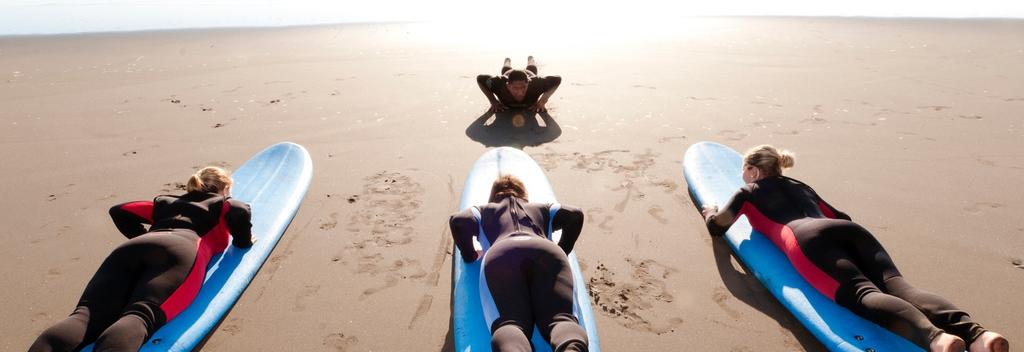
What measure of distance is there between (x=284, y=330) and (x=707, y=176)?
385cm

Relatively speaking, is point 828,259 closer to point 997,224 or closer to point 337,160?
point 997,224

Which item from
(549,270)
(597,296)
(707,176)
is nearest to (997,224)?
(707,176)

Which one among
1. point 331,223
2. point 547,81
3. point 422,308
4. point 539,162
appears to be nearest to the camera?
point 422,308

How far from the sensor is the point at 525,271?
291 cm

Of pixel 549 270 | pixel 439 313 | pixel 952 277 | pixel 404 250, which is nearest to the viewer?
pixel 549 270

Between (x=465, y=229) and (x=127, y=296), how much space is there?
6.08 ft

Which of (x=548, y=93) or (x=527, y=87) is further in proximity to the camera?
(x=548, y=93)

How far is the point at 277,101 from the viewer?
8.99 metres

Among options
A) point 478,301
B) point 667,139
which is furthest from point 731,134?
point 478,301

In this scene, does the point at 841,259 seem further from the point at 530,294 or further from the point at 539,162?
the point at 539,162

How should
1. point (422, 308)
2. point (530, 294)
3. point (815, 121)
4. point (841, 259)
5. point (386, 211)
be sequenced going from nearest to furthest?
point (530, 294) → point (841, 259) → point (422, 308) → point (386, 211) → point (815, 121)

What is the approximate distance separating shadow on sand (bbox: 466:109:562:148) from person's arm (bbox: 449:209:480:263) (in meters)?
3.36

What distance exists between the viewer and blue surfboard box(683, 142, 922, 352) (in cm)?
293

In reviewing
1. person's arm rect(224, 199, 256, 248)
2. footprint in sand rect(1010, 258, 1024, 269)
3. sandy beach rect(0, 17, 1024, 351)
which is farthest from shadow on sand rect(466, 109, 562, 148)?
footprint in sand rect(1010, 258, 1024, 269)
